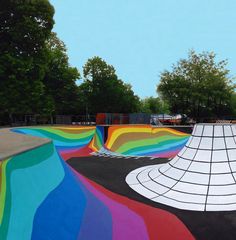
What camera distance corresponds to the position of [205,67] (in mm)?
40094

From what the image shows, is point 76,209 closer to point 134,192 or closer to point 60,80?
point 134,192

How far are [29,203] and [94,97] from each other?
47874 mm

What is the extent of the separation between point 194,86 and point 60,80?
22.1 m

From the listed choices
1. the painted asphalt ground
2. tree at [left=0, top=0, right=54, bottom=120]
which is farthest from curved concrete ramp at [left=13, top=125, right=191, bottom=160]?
tree at [left=0, top=0, right=54, bottom=120]

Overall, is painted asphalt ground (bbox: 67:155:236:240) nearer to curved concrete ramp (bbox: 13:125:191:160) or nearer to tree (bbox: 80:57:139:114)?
curved concrete ramp (bbox: 13:125:191:160)

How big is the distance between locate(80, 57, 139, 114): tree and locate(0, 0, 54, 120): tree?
22243 mm

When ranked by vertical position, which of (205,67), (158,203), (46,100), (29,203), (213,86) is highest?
(205,67)

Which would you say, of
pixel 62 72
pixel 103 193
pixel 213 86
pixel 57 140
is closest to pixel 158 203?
pixel 103 193

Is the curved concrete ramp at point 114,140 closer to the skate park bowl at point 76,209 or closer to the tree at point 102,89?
the skate park bowl at point 76,209

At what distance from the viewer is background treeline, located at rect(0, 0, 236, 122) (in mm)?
27656

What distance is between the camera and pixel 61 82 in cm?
4419

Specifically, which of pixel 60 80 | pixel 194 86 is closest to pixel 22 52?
pixel 60 80

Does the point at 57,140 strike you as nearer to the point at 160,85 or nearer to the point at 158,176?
the point at 158,176

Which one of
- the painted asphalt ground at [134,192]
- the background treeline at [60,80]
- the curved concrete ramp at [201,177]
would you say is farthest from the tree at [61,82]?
the curved concrete ramp at [201,177]
